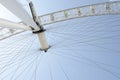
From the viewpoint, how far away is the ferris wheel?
210cm

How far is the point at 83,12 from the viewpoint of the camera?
336cm

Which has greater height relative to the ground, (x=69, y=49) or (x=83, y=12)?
(x=83, y=12)

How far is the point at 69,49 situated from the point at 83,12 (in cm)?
108

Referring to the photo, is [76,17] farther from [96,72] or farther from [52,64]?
[96,72]

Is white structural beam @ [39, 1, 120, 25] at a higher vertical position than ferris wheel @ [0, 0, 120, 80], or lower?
higher

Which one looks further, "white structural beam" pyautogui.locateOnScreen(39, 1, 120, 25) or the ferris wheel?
"white structural beam" pyautogui.locateOnScreen(39, 1, 120, 25)

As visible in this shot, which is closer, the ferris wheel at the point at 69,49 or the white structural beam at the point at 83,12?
the ferris wheel at the point at 69,49

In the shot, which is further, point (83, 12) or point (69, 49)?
point (83, 12)

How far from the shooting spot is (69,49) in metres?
2.51

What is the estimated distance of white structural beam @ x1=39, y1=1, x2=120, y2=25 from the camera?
312cm

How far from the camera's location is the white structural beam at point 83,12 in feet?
10.2

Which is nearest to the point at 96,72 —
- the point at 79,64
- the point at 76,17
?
the point at 79,64

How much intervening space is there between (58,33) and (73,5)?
0.82m

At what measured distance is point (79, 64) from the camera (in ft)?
7.19
